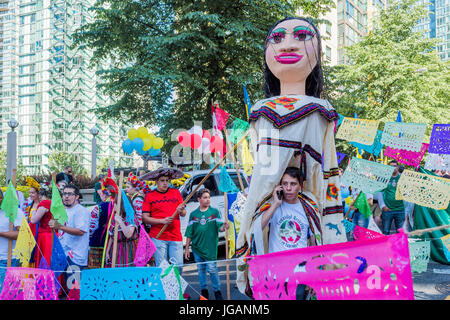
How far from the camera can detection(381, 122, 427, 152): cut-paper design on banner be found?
3.92m

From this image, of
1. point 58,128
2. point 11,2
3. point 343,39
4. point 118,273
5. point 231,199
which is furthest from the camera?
point 11,2

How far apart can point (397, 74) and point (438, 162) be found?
14806mm

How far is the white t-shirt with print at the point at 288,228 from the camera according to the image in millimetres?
2461

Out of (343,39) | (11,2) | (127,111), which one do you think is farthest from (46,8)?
(127,111)

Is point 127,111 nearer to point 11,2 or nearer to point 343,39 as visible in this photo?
point 343,39

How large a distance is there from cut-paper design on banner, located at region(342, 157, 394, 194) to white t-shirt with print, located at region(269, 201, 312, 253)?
179 centimetres

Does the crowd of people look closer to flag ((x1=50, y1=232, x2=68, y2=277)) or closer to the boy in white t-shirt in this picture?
flag ((x1=50, y1=232, x2=68, y2=277))

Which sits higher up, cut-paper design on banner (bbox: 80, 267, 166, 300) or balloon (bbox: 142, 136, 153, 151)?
balloon (bbox: 142, 136, 153, 151)

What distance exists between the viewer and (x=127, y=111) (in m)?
12.8

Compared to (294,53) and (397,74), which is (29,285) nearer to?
(294,53)

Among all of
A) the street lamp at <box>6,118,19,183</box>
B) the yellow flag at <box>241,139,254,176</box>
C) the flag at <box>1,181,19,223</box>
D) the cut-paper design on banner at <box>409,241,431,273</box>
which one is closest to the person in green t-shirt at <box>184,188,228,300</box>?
the yellow flag at <box>241,139,254,176</box>

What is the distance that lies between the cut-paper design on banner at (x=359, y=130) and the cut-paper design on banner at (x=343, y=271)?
2442mm

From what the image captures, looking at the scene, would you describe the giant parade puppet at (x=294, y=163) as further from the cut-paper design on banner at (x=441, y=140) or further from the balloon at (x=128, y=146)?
the balloon at (x=128, y=146)
